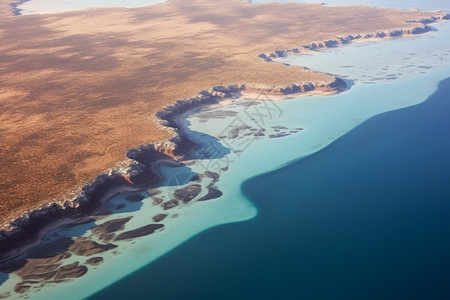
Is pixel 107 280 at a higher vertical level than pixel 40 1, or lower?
lower

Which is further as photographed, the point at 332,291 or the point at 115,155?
the point at 115,155

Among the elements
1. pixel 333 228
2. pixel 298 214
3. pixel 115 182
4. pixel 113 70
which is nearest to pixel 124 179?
pixel 115 182

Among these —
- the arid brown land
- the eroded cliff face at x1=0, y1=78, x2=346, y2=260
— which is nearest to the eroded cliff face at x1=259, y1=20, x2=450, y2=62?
the arid brown land

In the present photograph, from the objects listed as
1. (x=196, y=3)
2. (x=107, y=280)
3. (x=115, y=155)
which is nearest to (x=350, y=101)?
(x=115, y=155)

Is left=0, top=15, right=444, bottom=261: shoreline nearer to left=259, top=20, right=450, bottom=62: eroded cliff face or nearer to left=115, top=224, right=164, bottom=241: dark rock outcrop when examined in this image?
left=115, top=224, right=164, bottom=241: dark rock outcrop

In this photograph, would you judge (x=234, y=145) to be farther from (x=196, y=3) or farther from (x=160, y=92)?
(x=196, y=3)

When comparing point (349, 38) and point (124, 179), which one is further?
point (349, 38)

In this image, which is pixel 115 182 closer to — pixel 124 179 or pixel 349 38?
pixel 124 179
